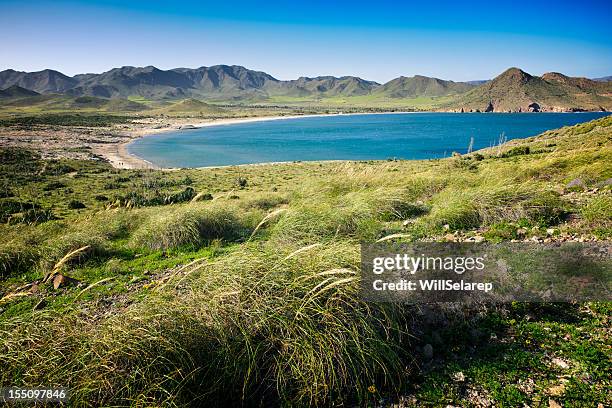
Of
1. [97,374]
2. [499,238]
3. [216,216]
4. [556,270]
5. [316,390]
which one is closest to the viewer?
[97,374]

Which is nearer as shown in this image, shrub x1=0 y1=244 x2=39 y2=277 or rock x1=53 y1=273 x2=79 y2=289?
rock x1=53 y1=273 x2=79 y2=289

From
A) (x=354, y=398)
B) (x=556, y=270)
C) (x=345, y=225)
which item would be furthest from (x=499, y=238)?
(x=354, y=398)

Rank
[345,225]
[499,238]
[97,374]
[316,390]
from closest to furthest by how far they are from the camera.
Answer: [97,374]
[316,390]
[499,238]
[345,225]

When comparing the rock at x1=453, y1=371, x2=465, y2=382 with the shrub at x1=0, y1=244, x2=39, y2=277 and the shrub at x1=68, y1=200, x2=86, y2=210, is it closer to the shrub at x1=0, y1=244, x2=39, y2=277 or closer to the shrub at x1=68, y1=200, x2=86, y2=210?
the shrub at x1=0, y1=244, x2=39, y2=277

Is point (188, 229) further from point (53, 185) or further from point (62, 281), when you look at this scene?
point (53, 185)

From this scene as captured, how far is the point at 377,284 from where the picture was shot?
5.25 m

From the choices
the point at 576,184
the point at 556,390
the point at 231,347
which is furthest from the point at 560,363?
the point at 576,184

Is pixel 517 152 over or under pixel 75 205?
over

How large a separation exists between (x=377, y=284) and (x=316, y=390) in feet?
5.94

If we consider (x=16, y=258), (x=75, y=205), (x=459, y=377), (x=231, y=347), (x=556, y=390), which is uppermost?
(x=231, y=347)

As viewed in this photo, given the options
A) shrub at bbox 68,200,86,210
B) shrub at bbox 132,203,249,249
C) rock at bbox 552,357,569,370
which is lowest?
shrub at bbox 68,200,86,210

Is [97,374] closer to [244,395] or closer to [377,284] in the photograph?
[244,395]

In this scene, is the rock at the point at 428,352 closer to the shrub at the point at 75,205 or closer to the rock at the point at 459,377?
the rock at the point at 459,377

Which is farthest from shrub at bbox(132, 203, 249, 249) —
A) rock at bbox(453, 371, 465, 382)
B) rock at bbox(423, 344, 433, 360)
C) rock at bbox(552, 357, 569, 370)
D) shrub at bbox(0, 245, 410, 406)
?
rock at bbox(552, 357, 569, 370)
